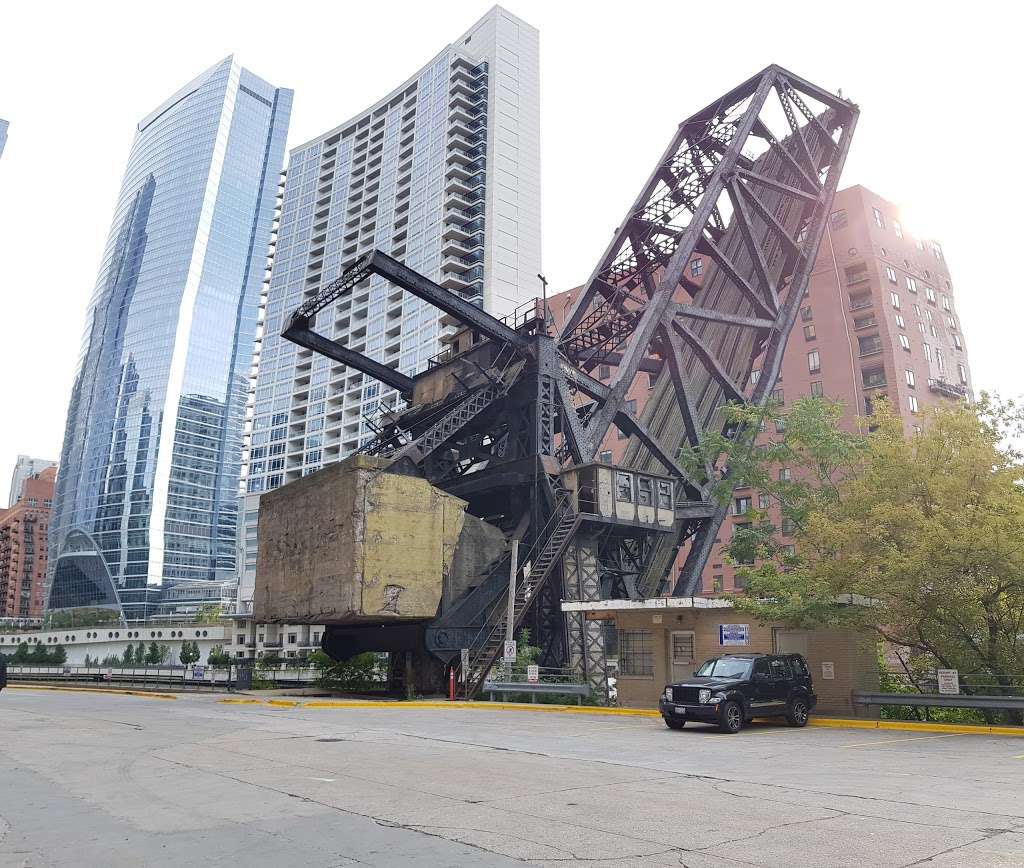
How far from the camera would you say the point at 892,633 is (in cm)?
2162

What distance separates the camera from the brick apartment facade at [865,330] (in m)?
64.6

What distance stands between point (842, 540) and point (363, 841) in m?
16.4

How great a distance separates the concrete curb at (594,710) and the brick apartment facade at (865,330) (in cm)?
4133

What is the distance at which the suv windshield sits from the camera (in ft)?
61.0

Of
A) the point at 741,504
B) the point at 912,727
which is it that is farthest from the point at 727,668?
the point at 741,504

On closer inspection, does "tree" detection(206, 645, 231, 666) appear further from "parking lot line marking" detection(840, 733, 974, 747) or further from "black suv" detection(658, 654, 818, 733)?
"parking lot line marking" detection(840, 733, 974, 747)

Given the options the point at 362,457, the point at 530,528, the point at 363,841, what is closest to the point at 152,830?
the point at 363,841

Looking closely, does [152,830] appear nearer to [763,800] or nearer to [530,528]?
[763,800]

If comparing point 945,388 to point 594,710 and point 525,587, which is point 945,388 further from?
point 594,710

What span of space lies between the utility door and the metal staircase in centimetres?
655

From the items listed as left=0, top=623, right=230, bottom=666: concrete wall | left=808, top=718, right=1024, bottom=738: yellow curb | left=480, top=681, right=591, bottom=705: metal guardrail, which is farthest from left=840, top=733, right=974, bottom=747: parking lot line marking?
left=0, top=623, right=230, bottom=666: concrete wall

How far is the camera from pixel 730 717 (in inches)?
691

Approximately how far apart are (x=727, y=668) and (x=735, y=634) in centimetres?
435

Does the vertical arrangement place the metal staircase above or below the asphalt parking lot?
above
